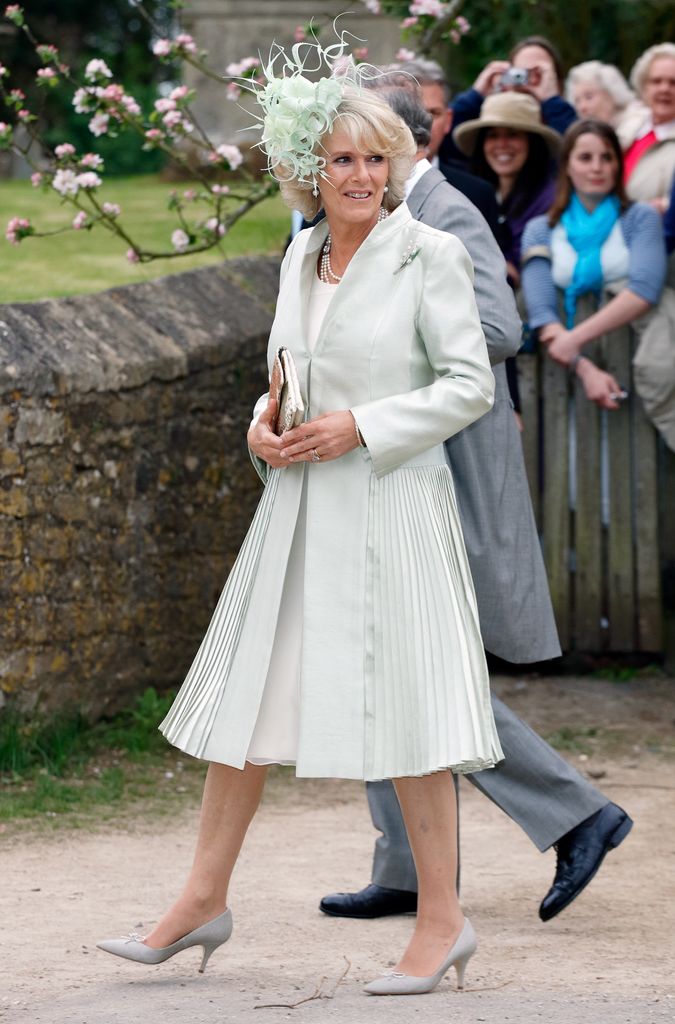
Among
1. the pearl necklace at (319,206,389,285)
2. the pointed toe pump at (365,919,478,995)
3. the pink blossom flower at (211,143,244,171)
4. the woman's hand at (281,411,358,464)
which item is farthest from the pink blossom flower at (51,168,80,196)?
the pointed toe pump at (365,919,478,995)

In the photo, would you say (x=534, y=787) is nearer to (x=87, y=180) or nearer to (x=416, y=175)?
(x=416, y=175)

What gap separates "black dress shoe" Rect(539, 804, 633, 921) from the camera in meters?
4.01

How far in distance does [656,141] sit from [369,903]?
349 centimetres

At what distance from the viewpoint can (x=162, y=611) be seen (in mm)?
5840

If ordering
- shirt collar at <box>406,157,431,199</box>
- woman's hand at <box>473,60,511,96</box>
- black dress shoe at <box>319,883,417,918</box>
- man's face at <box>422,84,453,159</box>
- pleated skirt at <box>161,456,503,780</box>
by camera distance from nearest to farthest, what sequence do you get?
pleated skirt at <box>161,456,503,780</box>
shirt collar at <box>406,157,431,199</box>
black dress shoe at <box>319,883,417,918</box>
man's face at <box>422,84,453,159</box>
woman's hand at <box>473,60,511,96</box>

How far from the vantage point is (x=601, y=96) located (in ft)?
23.1

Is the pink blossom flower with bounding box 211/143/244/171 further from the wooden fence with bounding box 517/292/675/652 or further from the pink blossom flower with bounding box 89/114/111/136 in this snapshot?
the wooden fence with bounding box 517/292/675/652

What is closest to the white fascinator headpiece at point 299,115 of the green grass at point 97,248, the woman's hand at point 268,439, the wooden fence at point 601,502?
the woman's hand at point 268,439

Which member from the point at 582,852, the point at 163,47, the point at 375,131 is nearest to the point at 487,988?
the point at 582,852

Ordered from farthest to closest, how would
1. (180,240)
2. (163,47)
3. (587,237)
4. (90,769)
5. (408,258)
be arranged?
(163,47), (180,240), (587,237), (90,769), (408,258)

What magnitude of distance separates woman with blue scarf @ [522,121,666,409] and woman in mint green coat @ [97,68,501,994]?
2619 mm

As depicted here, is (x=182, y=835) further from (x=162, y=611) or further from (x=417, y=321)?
(x=417, y=321)

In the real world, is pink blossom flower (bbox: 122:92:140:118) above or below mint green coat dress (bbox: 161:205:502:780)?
above

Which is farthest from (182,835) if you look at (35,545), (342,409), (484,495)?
(342,409)
